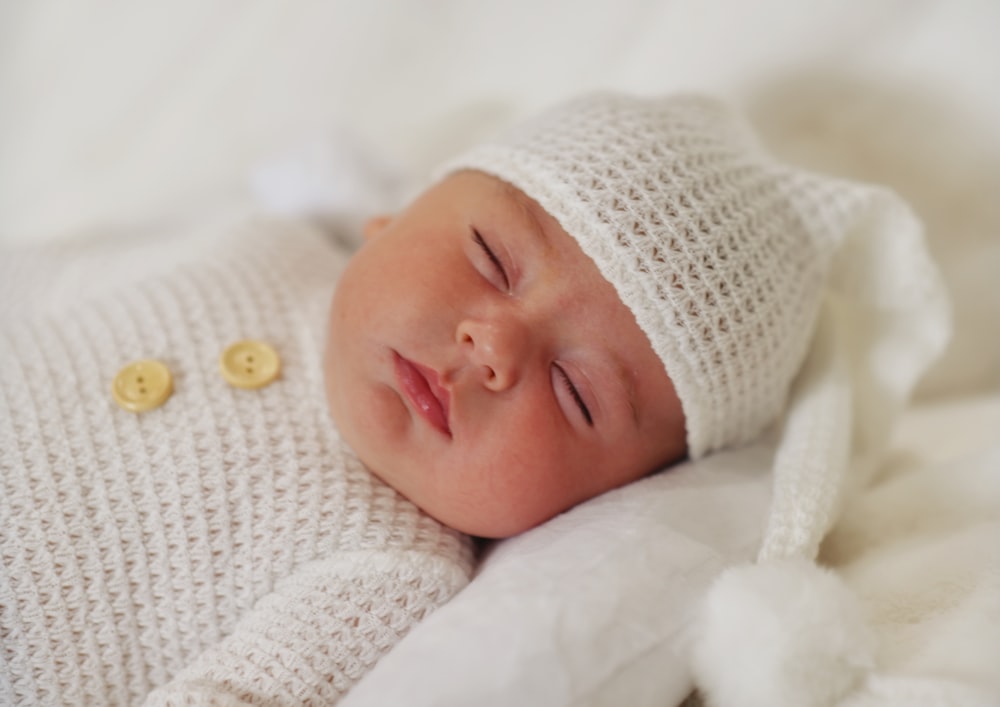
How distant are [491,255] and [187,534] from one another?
0.65 meters

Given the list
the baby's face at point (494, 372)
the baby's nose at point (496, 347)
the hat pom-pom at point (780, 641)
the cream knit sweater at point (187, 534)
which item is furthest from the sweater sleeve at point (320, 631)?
the hat pom-pom at point (780, 641)

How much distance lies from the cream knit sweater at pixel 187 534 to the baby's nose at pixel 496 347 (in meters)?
0.31

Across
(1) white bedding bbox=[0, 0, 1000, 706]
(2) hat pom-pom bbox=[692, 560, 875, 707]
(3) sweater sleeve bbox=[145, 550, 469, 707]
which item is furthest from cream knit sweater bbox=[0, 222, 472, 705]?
(1) white bedding bbox=[0, 0, 1000, 706]

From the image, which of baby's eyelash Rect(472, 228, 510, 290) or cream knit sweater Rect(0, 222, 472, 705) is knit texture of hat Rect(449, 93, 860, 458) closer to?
baby's eyelash Rect(472, 228, 510, 290)

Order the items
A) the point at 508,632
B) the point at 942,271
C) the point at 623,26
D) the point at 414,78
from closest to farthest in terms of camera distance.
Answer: the point at 508,632 < the point at 942,271 < the point at 623,26 < the point at 414,78

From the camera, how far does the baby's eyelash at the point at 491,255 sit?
1.31m

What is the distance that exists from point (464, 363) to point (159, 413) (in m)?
0.52

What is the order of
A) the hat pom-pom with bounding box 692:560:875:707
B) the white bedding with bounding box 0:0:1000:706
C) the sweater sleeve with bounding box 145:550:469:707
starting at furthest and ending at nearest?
the white bedding with bounding box 0:0:1000:706 < the sweater sleeve with bounding box 145:550:469:707 < the hat pom-pom with bounding box 692:560:875:707

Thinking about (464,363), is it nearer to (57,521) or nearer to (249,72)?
(57,521)

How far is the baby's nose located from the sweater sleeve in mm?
315

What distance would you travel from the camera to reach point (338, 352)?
1366 mm

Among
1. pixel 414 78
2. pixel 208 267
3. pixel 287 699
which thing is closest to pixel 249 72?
pixel 414 78

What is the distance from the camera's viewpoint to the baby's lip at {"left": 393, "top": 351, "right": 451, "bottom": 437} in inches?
50.5

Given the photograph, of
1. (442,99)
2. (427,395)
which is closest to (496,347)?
(427,395)
